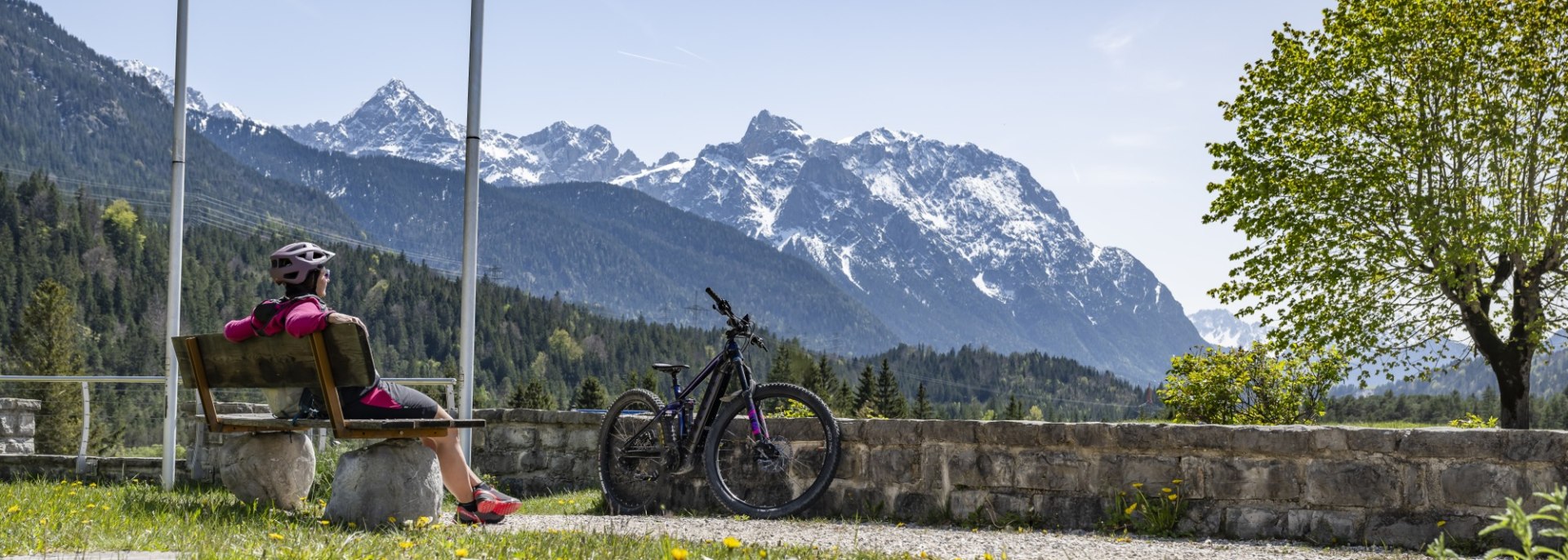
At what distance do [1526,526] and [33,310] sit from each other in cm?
9506

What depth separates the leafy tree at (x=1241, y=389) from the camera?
17047 millimetres

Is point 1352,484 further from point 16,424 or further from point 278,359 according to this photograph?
point 16,424

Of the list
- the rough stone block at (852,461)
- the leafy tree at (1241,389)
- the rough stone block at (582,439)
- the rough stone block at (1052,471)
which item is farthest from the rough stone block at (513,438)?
the leafy tree at (1241,389)

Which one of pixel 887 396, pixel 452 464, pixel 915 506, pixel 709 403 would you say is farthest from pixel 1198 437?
pixel 887 396

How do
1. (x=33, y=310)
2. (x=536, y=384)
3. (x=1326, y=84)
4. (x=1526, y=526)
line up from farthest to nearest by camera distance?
(x=536, y=384), (x=33, y=310), (x=1326, y=84), (x=1526, y=526)

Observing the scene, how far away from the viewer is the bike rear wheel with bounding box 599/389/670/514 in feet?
27.2

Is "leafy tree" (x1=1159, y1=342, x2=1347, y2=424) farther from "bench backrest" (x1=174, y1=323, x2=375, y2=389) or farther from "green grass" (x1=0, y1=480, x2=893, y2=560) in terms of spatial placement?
"bench backrest" (x1=174, y1=323, x2=375, y2=389)

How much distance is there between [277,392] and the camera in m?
6.35

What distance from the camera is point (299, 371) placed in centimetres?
598

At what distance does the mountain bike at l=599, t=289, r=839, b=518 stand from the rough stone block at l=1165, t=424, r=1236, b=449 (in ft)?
6.31

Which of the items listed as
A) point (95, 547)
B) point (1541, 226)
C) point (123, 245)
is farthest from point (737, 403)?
point (123, 245)

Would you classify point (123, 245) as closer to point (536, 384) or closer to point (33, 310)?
point (33, 310)

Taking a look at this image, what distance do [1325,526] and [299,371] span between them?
521cm

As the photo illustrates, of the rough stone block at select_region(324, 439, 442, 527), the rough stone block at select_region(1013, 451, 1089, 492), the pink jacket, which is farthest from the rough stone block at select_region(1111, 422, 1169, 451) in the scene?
the pink jacket
